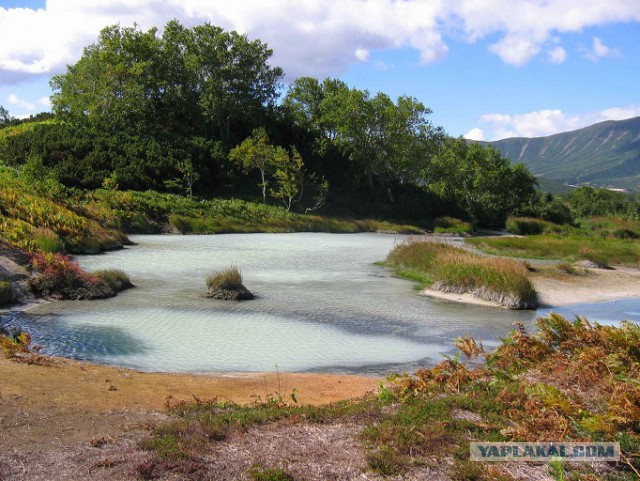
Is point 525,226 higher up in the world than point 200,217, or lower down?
lower down

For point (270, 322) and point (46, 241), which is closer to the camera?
point (270, 322)

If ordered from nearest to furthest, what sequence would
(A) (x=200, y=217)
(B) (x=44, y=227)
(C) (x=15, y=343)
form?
(C) (x=15, y=343), (B) (x=44, y=227), (A) (x=200, y=217)

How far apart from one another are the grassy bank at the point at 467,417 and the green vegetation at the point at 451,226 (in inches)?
2083

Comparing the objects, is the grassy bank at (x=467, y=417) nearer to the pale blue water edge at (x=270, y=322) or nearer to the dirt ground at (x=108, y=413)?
the dirt ground at (x=108, y=413)

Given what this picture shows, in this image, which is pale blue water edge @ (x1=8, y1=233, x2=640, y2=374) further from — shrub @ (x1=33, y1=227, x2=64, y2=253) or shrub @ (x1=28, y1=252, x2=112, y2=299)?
shrub @ (x1=33, y1=227, x2=64, y2=253)

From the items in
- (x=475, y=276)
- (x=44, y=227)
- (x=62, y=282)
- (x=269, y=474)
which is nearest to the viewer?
(x=269, y=474)

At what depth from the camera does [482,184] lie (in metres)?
67.4

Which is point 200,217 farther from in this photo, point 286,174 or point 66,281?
point 66,281

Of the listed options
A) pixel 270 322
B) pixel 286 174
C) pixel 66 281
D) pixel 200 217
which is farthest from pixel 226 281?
pixel 286 174

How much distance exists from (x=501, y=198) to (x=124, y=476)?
6782cm

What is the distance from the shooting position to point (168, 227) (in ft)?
134

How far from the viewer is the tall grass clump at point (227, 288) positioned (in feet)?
59.2

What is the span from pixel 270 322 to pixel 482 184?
56246 mm

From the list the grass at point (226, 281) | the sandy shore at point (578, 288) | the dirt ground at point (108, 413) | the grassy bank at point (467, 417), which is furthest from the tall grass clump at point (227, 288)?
the grassy bank at point (467, 417)
